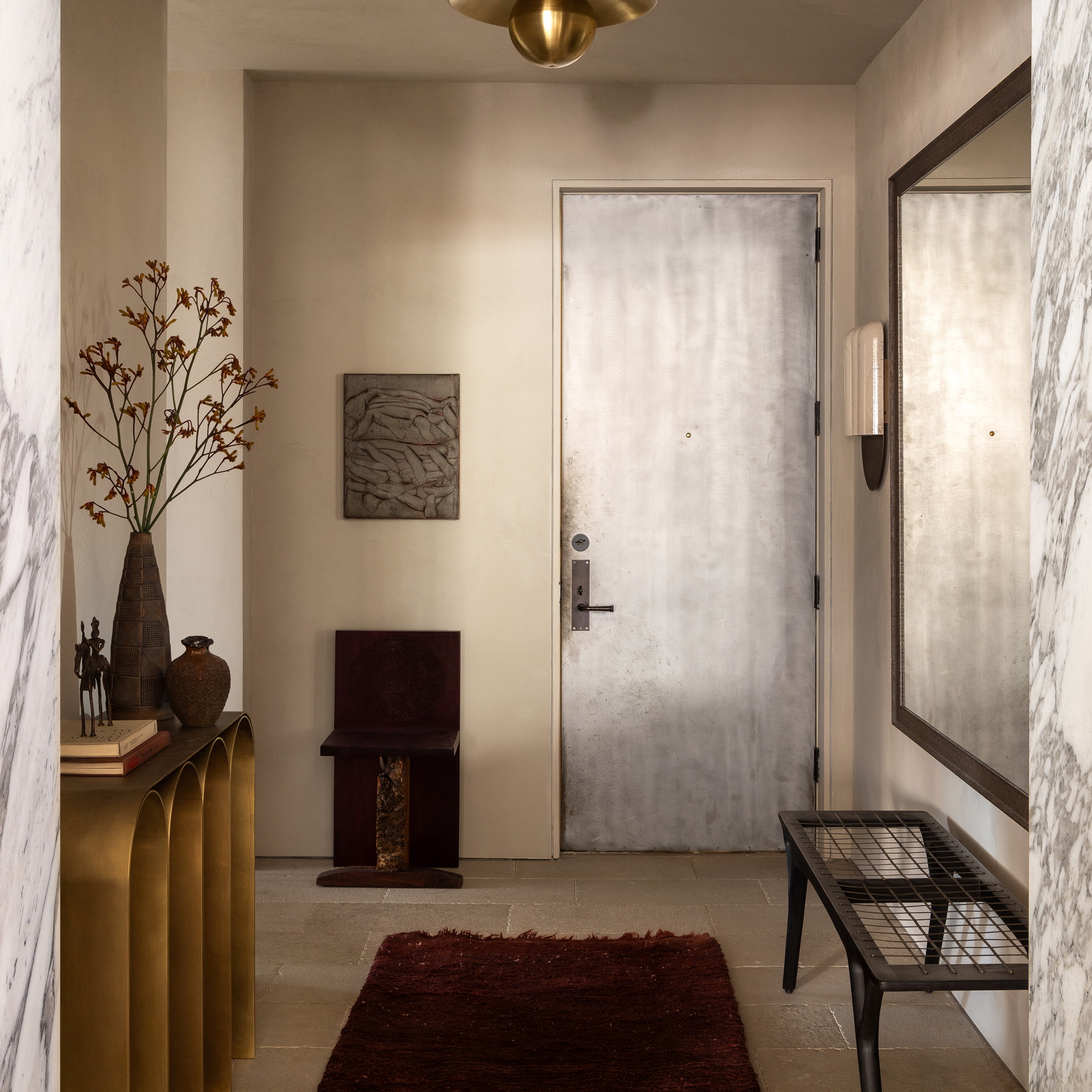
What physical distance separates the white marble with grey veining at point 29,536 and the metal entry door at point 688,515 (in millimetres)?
2646

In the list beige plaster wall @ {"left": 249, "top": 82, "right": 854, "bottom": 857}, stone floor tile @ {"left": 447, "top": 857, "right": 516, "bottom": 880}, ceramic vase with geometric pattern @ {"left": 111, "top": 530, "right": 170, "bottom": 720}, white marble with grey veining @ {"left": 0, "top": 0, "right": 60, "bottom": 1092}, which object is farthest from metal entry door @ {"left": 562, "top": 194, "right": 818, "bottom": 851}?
white marble with grey veining @ {"left": 0, "top": 0, "right": 60, "bottom": 1092}

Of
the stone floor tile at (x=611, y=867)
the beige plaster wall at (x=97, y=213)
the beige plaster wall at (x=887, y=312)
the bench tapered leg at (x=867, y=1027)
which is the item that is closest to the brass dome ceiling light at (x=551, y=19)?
the beige plaster wall at (x=97, y=213)

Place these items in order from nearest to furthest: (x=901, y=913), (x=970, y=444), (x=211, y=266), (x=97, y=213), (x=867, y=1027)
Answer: (x=867, y=1027)
(x=97, y=213)
(x=970, y=444)
(x=901, y=913)
(x=211, y=266)

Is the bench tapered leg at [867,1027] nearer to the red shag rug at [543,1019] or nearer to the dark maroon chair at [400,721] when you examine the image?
the red shag rug at [543,1019]

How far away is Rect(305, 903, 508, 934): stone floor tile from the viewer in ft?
10.1

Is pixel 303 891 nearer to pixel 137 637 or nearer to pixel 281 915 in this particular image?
pixel 281 915

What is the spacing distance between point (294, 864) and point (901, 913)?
2078 mm

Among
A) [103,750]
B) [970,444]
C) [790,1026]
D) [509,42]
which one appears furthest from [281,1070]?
[509,42]

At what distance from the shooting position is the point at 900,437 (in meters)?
2.99

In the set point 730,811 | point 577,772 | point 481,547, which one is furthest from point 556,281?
point 730,811

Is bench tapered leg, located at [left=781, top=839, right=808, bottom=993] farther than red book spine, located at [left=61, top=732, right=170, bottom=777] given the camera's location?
Yes

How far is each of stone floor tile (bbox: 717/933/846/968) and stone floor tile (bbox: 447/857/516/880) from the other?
0.84 m

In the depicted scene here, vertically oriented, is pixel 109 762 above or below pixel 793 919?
above

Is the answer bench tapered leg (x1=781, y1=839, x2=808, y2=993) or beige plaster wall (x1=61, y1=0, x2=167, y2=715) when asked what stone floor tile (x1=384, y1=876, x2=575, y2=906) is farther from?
beige plaster wall (x1=61, y1=0, x2=167, y2=715)
